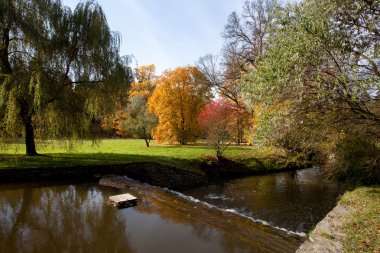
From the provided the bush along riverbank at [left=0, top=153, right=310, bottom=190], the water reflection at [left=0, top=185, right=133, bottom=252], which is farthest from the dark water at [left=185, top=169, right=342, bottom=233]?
the water reflection at [left=0, top=185, right=133, bottom=252]

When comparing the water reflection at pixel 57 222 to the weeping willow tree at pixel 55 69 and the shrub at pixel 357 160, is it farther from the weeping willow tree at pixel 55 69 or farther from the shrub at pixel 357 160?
the shrub at pixel 357 160

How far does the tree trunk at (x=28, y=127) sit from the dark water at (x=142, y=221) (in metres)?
3.23

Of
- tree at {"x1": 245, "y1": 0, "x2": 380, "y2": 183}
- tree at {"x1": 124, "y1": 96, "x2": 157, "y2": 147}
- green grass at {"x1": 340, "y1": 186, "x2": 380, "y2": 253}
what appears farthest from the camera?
tree at {"x1": 124, "y1": 96, "x2": 157, "y2": 147}

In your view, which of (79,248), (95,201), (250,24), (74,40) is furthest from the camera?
(250,24)

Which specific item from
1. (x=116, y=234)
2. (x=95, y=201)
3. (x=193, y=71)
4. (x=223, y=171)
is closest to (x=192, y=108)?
(x=193, y=71)

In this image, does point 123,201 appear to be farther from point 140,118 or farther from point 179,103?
point 179,103

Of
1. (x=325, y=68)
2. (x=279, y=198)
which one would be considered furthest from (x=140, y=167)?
(x=325, y=68)

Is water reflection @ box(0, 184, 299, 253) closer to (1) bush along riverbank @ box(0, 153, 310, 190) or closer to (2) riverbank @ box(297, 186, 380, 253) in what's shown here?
(2) riverbank @ box(297, 186, 380, 253)

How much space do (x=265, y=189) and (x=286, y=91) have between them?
738 centimetres

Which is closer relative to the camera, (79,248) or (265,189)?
(79,248)

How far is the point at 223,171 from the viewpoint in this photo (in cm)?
1748

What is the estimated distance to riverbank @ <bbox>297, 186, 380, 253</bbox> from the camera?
17.9ft

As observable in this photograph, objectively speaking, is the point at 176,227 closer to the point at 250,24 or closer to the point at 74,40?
the point at 74,40

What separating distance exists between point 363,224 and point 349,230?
637 millimetres
